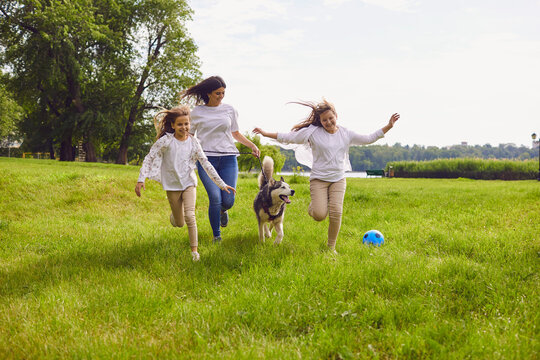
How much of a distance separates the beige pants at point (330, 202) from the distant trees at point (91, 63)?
2261 cm

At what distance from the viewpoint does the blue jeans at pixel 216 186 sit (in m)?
6.14

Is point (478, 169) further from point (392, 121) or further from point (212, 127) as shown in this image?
point (212, 127)

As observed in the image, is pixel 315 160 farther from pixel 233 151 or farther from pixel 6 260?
pixel 6 260

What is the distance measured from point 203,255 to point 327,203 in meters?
2.10

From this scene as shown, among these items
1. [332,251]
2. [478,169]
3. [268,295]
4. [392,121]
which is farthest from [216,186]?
[478,169]

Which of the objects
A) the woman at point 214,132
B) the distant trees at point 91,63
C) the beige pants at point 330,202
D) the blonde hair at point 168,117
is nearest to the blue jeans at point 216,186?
the woman at point 214,132

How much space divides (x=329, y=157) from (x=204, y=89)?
7.84ft

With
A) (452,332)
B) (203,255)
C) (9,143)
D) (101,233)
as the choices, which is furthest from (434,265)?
(9,143)

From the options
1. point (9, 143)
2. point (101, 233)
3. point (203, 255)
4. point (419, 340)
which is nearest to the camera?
point (419, 340)

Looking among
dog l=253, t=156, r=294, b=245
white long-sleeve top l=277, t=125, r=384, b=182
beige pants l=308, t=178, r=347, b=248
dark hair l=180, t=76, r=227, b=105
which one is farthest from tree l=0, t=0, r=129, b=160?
beige pants l=308, t=178, r=347, b=248

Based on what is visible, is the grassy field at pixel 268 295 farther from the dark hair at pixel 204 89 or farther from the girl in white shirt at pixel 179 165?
the dark hair at pixel 204 89

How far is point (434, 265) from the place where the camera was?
4652 millimetres

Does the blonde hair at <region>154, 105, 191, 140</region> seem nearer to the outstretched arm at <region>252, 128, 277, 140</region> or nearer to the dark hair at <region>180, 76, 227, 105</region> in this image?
the dark hair at <region>180, 76, 227, 105</region>

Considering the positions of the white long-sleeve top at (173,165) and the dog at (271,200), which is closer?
the white long-sleeve top at (173,165)
